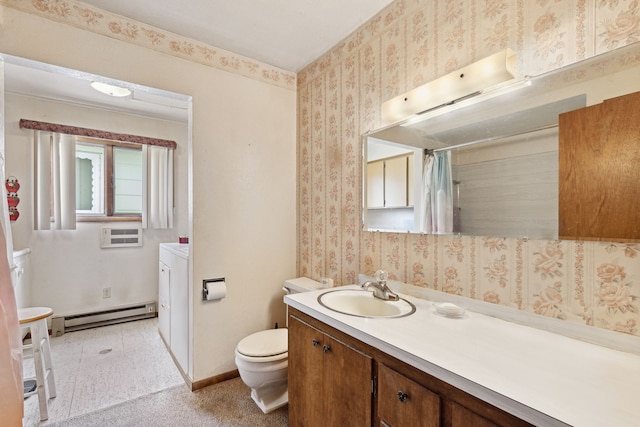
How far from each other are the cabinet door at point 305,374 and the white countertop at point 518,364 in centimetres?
21

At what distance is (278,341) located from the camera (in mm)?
1876

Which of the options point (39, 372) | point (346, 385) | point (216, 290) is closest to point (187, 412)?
point (216, 290)

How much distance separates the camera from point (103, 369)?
2.29 meters

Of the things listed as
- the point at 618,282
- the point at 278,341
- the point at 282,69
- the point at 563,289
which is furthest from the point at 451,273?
the point at 282,69

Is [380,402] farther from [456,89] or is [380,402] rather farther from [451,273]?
[456,89]

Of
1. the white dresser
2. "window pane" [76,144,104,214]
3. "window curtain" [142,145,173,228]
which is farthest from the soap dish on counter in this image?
"window pane" [76,144,104,214]

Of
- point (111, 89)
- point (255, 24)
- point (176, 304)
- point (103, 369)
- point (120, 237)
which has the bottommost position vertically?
point (103, 369)

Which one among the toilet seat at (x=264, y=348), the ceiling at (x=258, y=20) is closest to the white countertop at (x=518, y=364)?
the toilet seat at (x=264, y=348)

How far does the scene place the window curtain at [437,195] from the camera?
1396 mm

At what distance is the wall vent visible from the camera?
10.6 feet

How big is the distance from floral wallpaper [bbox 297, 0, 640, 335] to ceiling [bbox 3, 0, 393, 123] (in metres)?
0.12

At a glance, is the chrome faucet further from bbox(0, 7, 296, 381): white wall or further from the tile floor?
the tile floor

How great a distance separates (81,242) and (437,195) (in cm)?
368

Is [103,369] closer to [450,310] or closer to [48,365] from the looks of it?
[48,365]
